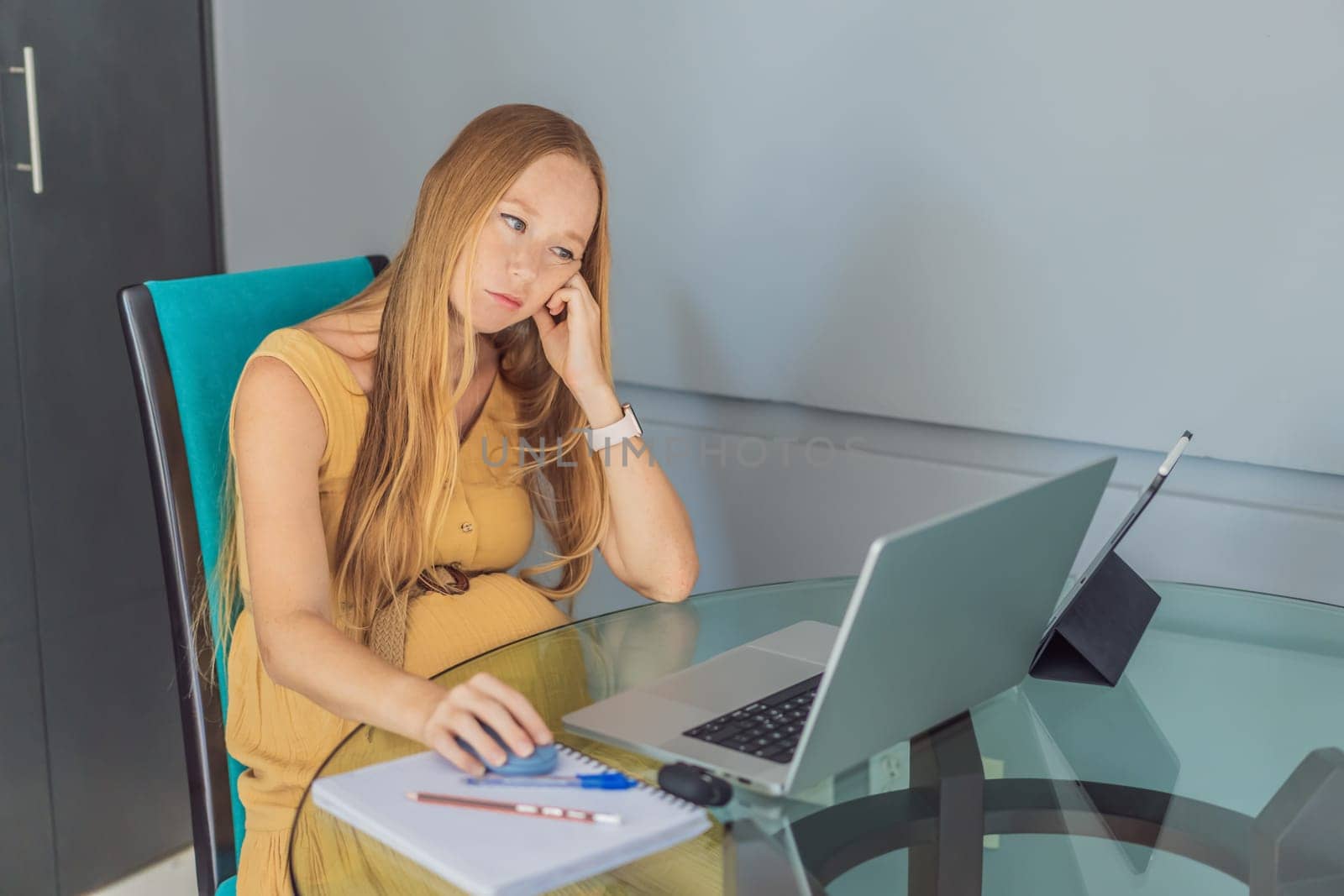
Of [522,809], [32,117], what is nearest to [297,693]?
[522,809]

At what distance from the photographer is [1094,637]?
127 centimetres

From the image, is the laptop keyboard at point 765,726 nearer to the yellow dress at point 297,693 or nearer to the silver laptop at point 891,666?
the silver laptop at point 891,666

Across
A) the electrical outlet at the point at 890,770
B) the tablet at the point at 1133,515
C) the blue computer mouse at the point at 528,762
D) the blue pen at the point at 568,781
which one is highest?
the tablet at the point at 1133,515

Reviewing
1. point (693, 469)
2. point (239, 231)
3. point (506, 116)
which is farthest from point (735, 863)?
point (239, 231)

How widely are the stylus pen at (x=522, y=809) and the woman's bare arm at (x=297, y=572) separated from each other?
132 mm

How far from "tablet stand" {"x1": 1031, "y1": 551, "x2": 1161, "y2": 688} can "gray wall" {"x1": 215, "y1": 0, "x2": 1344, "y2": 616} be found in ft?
1.77

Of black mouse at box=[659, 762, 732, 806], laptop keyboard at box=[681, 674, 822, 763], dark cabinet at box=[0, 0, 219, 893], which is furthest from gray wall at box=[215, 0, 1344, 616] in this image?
black mouse at box=[659, 762, 732, 806]

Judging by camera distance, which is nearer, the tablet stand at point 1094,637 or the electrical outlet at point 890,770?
the electrical outlet at point 890,770

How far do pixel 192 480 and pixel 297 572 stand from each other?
0.25 meters

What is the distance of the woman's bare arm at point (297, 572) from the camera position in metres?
1.12

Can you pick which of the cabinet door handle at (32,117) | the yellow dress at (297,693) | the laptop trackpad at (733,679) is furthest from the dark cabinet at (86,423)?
the laptop trackpad at (733,679)

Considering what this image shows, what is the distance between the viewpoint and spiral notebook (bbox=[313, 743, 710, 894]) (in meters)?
0.82

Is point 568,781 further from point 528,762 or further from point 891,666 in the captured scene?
point 891,666

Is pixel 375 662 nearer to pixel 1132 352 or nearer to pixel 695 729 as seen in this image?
pixel 695 729
